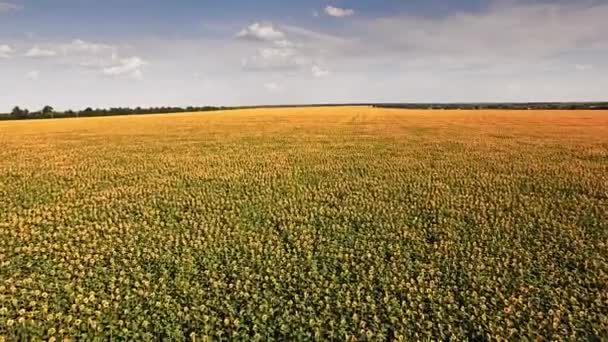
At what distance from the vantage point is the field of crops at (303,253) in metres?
8.20

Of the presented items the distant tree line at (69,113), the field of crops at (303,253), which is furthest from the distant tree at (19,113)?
Answer: the field of crops at (303,253)

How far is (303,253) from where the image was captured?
37.2ft

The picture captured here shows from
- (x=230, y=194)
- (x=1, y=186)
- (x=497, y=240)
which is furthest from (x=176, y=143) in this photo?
(x=497, y=240)

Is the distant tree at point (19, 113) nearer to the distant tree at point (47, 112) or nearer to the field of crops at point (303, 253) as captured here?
the distant tree at point (47, 112)

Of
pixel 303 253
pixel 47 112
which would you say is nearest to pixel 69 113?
pixel 47 112

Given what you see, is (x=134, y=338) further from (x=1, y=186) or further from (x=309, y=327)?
(x=1, y=186)

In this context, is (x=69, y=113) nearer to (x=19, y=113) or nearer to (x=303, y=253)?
(x=19, y=113)

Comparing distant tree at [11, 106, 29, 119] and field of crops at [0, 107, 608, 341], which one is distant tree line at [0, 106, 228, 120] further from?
field of crops at [0, 107, 608, 341]

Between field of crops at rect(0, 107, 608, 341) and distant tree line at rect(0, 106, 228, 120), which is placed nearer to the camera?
field of crops at rect(0, 107, 608, 341)

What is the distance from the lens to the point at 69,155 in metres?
27.4

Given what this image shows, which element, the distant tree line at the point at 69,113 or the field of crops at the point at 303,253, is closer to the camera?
the field of crops at the point at 303,253

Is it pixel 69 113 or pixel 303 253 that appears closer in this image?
pixel 303 253

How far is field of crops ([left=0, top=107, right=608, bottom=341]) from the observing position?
8195 millimetres

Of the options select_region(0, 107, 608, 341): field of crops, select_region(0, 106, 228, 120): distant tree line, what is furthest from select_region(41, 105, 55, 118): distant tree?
select_region(0, 107, 608, 341): field of crops
